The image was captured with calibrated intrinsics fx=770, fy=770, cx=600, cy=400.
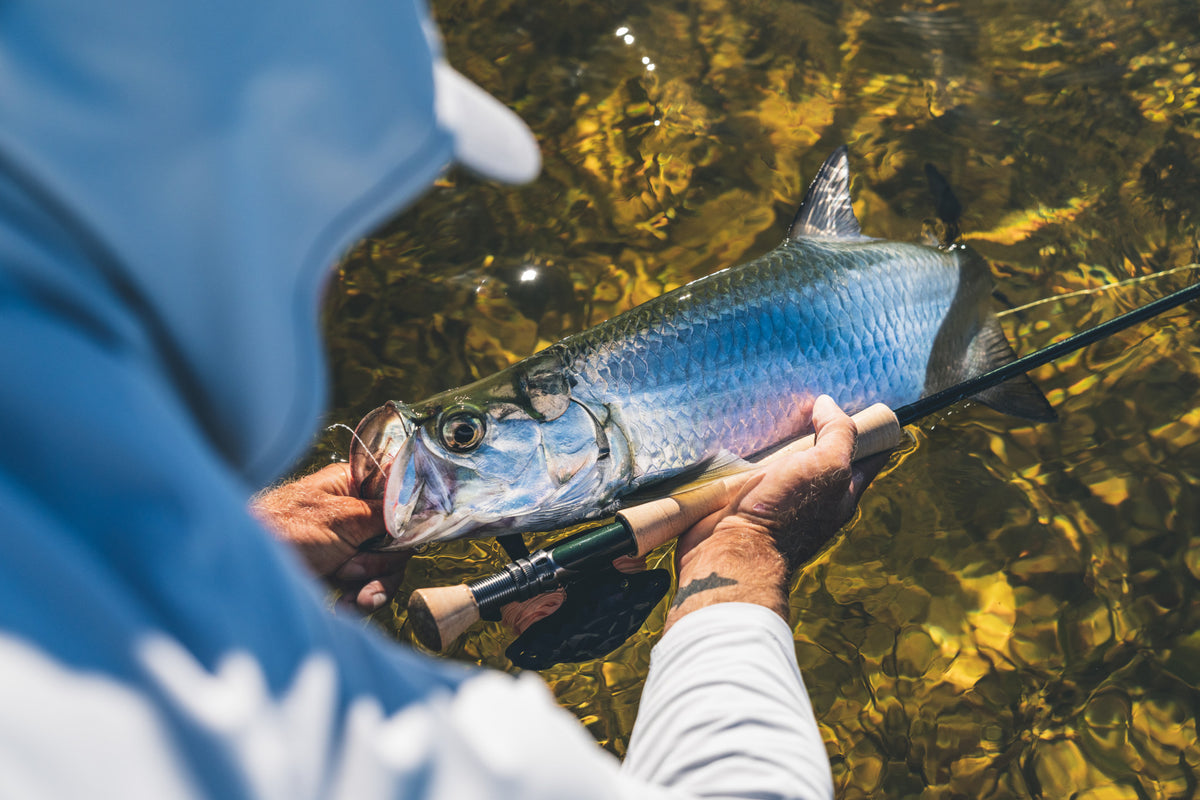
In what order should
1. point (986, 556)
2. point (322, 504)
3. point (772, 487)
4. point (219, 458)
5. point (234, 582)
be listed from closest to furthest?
point (234, 582)
point (219, 458)
point (772, 487)
point (322, 504)
point (986, 556)

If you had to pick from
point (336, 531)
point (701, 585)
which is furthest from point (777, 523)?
point (336, 531)

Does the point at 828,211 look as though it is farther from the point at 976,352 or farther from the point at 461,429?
the point at 461,429

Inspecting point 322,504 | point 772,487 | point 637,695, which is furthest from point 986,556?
point 322,504

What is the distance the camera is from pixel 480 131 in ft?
3.21

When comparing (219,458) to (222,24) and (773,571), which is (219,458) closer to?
(222,24)

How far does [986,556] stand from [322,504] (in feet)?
7.99

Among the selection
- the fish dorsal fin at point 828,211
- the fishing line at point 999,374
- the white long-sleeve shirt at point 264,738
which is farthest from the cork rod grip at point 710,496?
the white long-sleeve shirt at point 264,738

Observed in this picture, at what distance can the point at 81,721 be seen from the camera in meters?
0.61

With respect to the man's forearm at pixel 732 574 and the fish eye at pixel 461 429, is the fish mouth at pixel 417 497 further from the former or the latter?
the man's forearm at pixel 732 574

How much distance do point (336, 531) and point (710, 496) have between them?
1.20 m

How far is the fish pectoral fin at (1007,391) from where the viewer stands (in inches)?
120

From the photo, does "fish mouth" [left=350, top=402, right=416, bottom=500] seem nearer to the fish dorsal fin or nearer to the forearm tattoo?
the forearm tattoo

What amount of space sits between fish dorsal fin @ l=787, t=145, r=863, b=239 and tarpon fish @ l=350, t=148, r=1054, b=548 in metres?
0.09

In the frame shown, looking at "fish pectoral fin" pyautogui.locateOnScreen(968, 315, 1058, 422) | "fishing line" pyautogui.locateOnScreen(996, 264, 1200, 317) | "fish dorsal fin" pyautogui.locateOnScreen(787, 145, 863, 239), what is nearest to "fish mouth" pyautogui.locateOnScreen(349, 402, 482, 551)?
"fish dorsal fin" pyautogui.locateOnScreen(787, 145, 863, 239)
